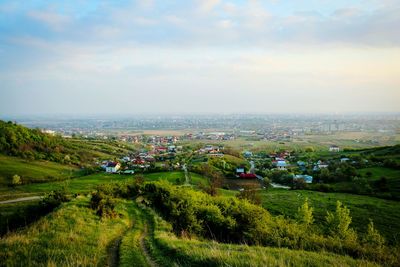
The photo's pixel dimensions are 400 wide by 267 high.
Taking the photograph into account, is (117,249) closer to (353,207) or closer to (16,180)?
(353,207)

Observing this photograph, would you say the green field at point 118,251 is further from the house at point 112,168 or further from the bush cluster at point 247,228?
the house at point 112,168

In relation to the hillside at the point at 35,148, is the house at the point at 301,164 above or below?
below

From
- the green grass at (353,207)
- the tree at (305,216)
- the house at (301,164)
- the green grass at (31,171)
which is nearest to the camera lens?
Result: the tree at (305,216)

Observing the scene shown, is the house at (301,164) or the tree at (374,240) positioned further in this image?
the house at (301,164)

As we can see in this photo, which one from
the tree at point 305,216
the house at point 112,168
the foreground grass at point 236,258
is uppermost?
the foreground grass at point 236,258

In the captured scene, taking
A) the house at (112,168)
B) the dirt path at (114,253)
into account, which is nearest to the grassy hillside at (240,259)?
the dirt path at (114,253)

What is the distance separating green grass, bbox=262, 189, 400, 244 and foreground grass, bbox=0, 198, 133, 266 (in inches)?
1185

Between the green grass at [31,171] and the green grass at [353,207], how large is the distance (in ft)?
155

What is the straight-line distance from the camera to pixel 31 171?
68500 mm

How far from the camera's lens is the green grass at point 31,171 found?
62.5 meters

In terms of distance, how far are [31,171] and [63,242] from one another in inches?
2521

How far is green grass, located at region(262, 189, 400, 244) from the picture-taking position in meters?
38.5

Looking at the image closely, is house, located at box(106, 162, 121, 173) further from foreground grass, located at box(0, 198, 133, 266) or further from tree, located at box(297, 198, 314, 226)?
foreground grass, located at box(0, 198, 133, 266)

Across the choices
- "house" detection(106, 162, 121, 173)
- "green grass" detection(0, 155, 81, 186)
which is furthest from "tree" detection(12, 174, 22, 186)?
"house" detection(106, 162, 121, 173)
